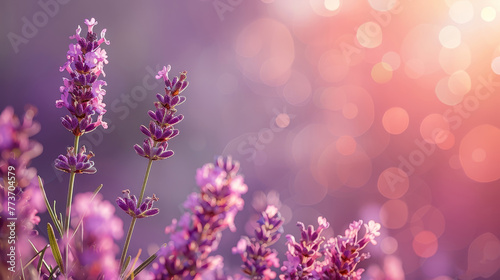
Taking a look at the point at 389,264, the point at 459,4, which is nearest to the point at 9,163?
the point at 389,264

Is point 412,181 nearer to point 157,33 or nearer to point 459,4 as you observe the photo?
point 459,4

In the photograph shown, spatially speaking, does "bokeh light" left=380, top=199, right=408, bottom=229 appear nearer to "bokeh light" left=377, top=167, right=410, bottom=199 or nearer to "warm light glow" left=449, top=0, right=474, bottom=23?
"bokeh light" left=377, top=167, right=410, bottom=199

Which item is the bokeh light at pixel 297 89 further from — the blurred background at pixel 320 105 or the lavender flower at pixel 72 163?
the lavender flower at pixel 72 163

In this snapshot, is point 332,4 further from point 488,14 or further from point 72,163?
point 72,163

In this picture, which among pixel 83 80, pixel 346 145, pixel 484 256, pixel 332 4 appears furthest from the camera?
pixel 332 4

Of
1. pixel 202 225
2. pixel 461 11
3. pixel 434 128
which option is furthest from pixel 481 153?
pixel 202 225

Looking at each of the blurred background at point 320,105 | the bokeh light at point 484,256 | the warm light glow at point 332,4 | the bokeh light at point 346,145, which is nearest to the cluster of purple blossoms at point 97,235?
the blurred background at point 320,105

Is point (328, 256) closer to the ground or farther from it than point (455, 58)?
closer to the ground
